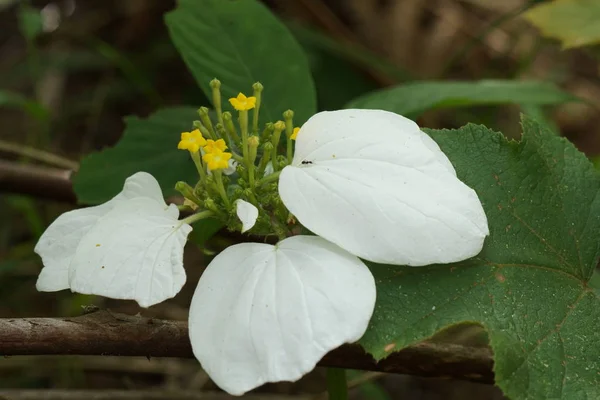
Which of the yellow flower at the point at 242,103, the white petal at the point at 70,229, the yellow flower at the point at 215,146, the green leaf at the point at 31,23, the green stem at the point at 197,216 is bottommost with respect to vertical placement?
the green leaf at the point at 31,23

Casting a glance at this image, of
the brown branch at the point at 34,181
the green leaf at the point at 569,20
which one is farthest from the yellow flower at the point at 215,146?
the green leaf at the point at 569,20

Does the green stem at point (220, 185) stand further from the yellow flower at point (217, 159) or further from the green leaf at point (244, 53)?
the green leaf at point (244, 53)

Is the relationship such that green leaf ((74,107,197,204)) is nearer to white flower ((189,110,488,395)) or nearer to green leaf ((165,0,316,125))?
green leaf ((165,0,316,125))

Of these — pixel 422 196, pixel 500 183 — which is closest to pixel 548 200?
pixel 500 183

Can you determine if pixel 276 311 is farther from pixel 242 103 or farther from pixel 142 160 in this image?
pixel 142 160

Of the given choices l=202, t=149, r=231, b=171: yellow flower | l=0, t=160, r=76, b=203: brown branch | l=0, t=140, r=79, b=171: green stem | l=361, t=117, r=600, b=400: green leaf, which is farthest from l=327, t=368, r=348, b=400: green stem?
l=0, t=140, r=79, b=171: green stem
